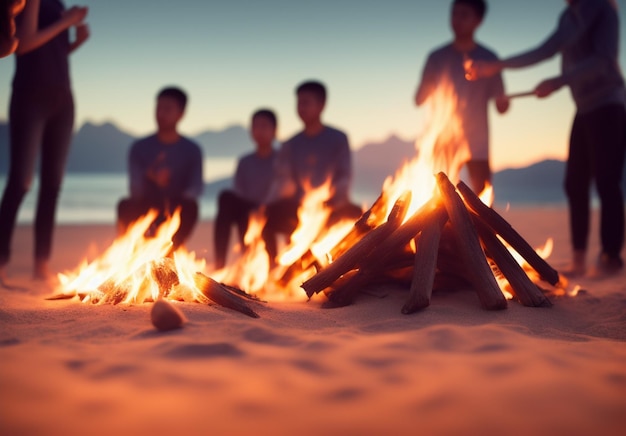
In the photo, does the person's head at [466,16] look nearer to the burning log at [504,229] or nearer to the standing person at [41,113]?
the burning log at [504,229]

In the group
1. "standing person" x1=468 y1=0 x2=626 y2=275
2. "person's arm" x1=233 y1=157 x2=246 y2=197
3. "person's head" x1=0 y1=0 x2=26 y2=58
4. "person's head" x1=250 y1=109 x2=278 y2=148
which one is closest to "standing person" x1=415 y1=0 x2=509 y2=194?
"standing person" x1=468 y1=0 x2=626 y2=275

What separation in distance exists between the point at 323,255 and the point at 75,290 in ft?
5.09

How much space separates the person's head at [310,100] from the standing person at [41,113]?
6.77 ft

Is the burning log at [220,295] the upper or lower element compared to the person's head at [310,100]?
lower

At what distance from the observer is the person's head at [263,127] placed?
6094 mm

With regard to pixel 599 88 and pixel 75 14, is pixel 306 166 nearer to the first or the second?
pixel 75 14

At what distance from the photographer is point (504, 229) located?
3348 mm

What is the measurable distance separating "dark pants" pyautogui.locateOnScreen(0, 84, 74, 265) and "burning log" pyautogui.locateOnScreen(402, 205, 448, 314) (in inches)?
125

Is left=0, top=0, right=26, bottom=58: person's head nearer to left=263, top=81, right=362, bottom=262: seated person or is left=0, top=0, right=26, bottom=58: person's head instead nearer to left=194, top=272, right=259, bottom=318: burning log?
left=194, top=272, right=259, bottom=318: burning log

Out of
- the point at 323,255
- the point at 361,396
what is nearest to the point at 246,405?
the point at 361,396

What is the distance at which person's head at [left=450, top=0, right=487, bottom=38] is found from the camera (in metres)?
4.95

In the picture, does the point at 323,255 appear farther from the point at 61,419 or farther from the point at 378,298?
the point at 61,419

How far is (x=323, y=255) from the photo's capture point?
3.73 metres

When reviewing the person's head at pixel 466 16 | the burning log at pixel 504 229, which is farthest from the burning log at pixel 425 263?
the person's head at pixel 466 16
